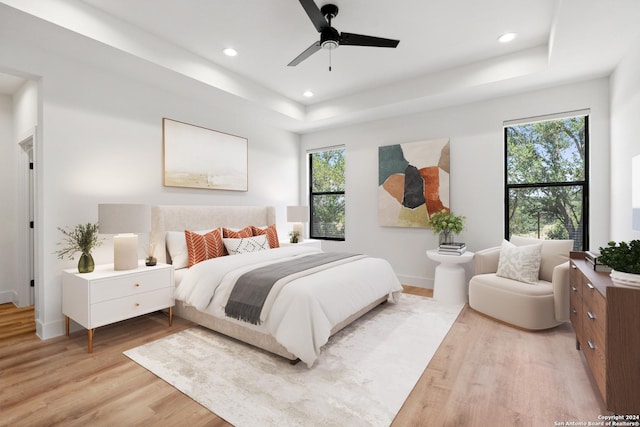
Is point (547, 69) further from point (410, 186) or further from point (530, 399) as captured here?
point (530, 399)

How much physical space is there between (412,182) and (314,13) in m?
2.99

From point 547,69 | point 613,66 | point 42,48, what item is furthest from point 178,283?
point 613,66

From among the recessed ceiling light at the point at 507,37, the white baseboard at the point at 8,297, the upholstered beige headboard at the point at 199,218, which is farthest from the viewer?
the white baseboard at the point at 8,297

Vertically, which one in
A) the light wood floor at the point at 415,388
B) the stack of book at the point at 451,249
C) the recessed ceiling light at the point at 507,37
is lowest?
the light wood floor at the point at 415,388

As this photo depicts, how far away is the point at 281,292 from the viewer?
2.46 m

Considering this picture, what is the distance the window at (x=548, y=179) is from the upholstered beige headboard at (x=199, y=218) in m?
3.51

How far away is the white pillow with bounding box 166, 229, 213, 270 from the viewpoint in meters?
3.51

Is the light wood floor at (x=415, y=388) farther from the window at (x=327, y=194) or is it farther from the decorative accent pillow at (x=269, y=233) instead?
the window at (x=327, y=194)

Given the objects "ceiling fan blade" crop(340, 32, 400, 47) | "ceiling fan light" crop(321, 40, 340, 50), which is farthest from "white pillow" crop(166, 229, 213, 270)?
"ceiling fan blade" crop(340, 32, 400, 47)

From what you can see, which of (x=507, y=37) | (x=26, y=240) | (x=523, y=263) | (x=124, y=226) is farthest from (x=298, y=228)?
(x=507, y=37)

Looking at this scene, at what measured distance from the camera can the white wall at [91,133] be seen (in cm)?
288

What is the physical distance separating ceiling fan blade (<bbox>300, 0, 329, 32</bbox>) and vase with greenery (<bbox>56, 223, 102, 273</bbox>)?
274cm

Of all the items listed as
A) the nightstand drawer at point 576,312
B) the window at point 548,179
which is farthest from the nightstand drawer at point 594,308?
the window at point 548,179

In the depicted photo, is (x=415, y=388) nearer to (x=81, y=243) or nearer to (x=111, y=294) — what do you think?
(x=111, y=294)
